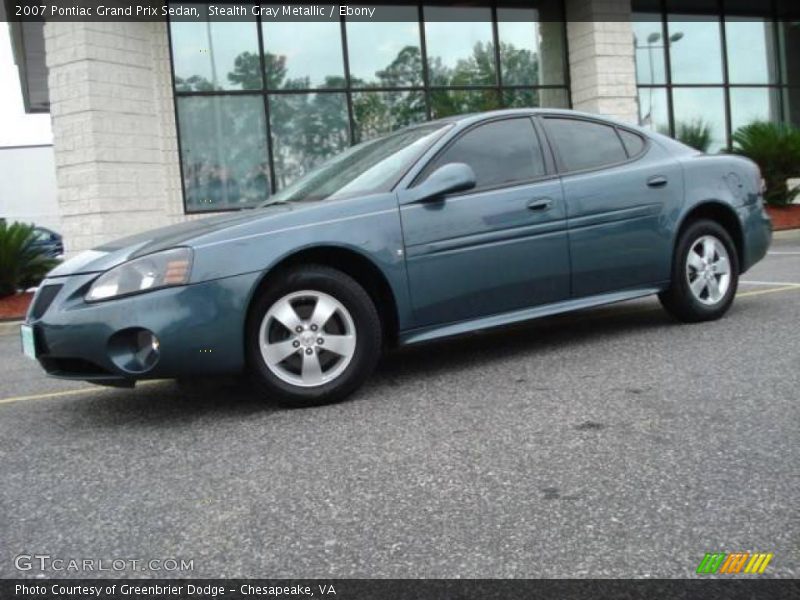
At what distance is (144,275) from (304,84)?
10505 mm

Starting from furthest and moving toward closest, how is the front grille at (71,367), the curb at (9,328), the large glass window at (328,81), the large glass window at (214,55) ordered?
the large glass window at (328,81) < the large glass window at (214,55) < the curb at (9,328) < the front grille at (71,367)

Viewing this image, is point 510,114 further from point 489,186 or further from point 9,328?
point 9,328

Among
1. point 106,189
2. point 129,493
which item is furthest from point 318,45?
point 129,493

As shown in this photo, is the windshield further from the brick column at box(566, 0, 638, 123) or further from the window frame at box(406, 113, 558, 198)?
the brick column at box(566, 0, 638, 123)

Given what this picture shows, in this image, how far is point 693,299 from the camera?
5.43 metres

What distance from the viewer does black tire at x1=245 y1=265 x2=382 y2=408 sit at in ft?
12.9

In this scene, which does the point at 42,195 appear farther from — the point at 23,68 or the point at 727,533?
the point at 727,533

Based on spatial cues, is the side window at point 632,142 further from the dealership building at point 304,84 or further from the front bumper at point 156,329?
the dealership building at point 304,84

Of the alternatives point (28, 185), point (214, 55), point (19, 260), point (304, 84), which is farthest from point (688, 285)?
point (28, 185)

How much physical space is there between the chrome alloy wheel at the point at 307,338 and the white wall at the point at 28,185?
29798 millimetres

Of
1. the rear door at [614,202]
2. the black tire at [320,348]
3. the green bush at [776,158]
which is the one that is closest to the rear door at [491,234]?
the rear door at [614,202]

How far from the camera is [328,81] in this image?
45.5 ft

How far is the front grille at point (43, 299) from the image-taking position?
3.98 metres

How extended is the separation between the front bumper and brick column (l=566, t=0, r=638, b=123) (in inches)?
468
